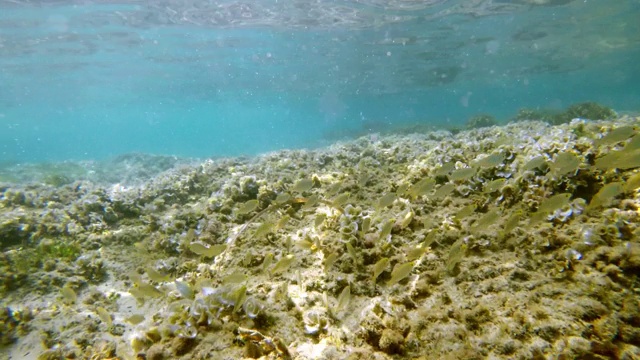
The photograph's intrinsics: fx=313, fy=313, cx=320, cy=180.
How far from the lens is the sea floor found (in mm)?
2857

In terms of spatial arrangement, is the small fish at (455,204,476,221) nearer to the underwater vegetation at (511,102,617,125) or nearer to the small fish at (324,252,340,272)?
the small fish at (324,252,340,272)

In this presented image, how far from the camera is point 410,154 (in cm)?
816

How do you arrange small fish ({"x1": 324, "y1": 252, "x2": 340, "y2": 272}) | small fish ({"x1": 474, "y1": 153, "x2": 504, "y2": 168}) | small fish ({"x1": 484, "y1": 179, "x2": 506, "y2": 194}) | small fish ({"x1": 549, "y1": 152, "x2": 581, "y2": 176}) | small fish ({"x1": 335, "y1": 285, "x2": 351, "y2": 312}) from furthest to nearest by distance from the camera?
small fish ({"x1": 474, "y1": 153, "x2": 504, "y2": 168}) → small fish ({"x1": 484, "y1": 179, "x2": 506, "y2": 194}) → small fish ({"x1": 324, "y1": 252, "x2": 340, "y2": 272}) → small fish ({"x1": 549, "y1": 152, "x2": 581, "y2": 176}) → small fish ({"x1": 335, "y1": 285, "x2": 351, "y2": 312})

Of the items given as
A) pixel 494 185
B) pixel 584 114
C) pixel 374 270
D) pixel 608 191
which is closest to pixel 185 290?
pixel 374 270

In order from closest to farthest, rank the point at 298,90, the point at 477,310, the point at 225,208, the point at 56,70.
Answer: the point at 477,310
the point at 225,208
the point at 56,70
the point at 298,90

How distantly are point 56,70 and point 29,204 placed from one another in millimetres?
35561

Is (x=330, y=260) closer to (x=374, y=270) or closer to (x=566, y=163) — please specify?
(x=374, y=270)

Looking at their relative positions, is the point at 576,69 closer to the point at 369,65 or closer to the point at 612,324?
the point at 369,65

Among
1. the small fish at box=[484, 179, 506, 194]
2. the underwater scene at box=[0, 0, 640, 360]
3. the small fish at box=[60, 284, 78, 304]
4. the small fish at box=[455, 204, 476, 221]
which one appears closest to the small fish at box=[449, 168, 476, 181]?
the underwater scene at box=[0, 0, 640, 360]

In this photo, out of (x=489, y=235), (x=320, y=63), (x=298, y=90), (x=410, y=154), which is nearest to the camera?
(x=489, y=235)

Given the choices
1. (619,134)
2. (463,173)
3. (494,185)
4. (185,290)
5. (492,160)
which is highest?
(619,134)

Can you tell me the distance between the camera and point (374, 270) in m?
3.83

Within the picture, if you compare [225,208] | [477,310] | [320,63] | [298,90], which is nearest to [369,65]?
[320,63]

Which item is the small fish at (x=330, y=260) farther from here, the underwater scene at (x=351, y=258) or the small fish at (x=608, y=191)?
the small fish at (x=608, y=191)
